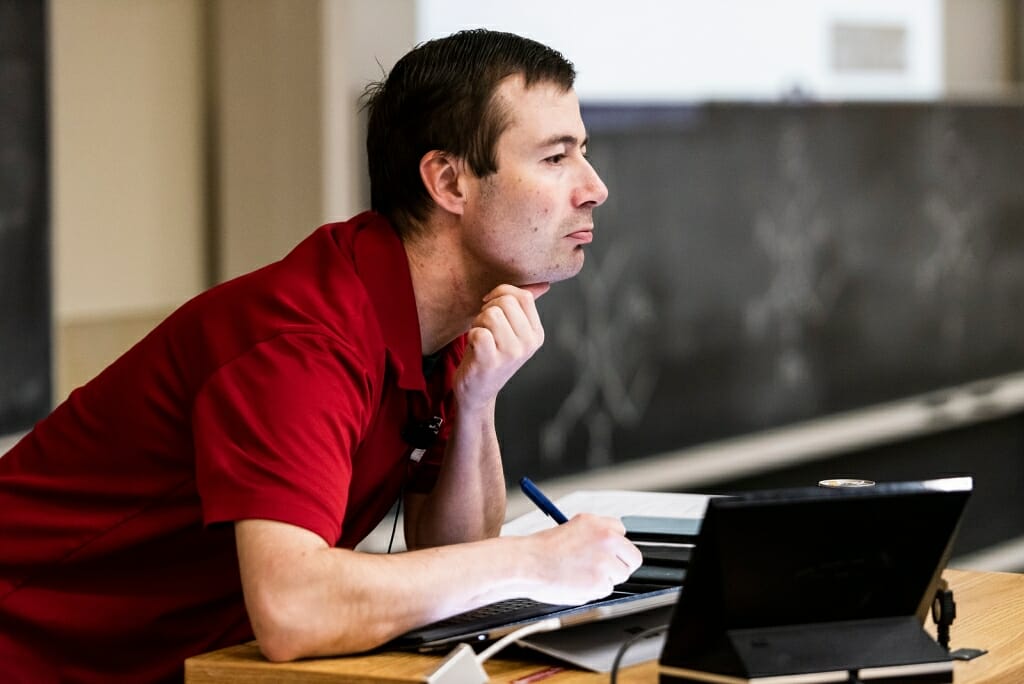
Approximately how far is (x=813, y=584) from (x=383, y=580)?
0.37 m

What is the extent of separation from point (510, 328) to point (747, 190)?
92.7 inches

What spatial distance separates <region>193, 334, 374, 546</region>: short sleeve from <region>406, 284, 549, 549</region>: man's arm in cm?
18

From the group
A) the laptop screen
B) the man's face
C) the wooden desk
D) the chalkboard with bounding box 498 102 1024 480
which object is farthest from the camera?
the chalkboard with bounding box 498 102 1024 480

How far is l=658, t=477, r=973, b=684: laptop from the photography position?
3.82 ft

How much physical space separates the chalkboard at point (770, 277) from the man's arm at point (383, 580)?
183 centimetres

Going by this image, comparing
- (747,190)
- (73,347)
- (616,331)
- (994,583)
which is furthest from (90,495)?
(747,190)

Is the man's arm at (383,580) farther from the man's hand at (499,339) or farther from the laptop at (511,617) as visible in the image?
the man's hand at (499,339)

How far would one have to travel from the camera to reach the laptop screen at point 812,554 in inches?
45.7

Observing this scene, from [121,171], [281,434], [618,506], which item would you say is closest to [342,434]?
[281,434]

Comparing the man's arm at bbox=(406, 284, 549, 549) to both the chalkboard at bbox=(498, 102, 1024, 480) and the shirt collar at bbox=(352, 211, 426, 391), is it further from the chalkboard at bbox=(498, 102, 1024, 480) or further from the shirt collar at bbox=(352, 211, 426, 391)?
the chalkboard at bbox=(498, 102, 1024, 480)

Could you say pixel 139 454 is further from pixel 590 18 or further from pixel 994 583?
pixel 590 18

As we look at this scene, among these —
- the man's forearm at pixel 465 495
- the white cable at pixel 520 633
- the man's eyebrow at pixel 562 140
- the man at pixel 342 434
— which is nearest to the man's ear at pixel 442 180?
the man at pixel 342 434

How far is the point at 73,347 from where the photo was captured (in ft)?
9.39

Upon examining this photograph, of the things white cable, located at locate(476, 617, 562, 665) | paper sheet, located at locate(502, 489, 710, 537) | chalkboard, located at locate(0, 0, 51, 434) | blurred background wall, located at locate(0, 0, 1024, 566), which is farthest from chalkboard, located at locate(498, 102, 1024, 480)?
white cable, located at locate(476, 617, 562, 665)
